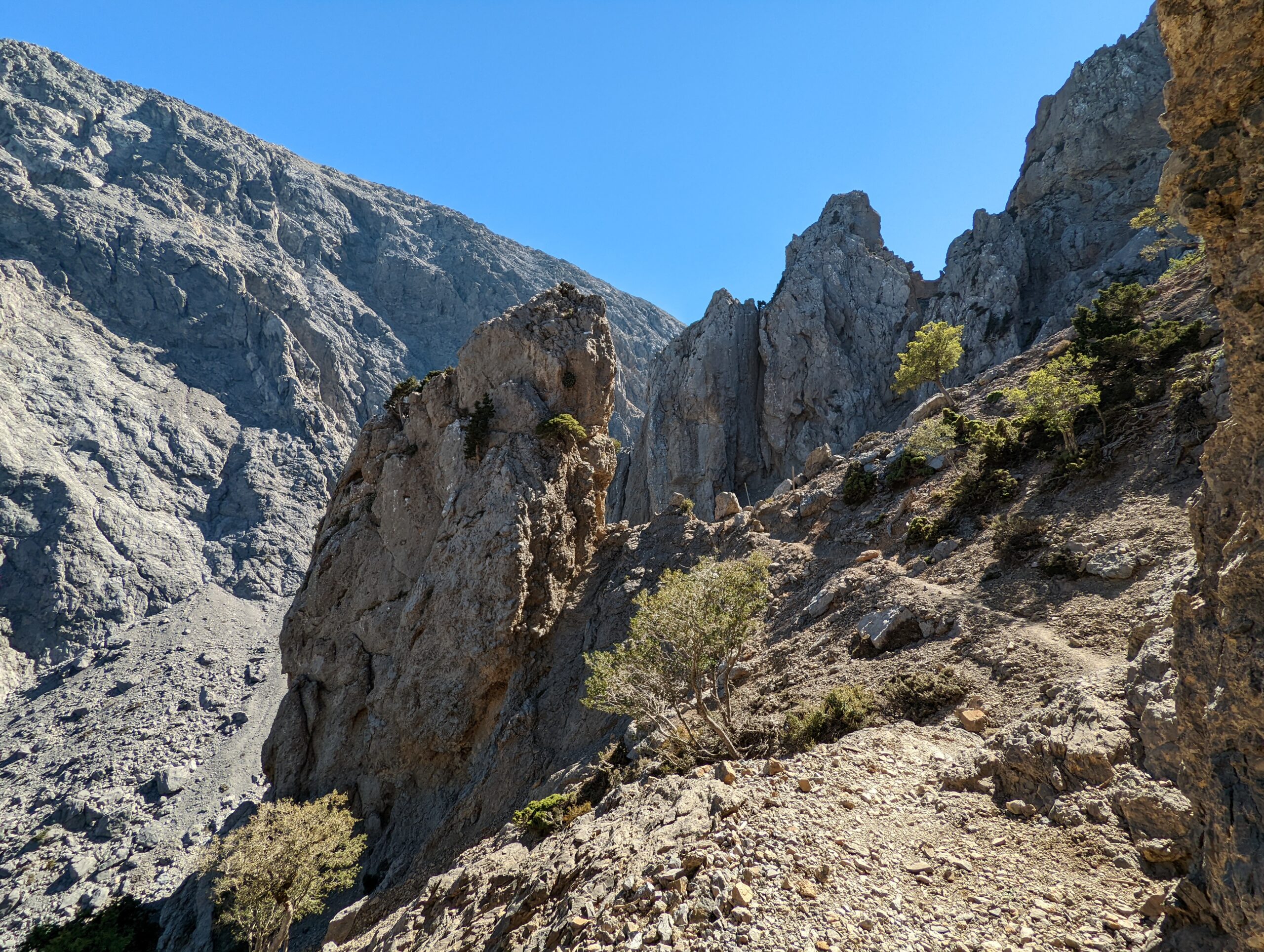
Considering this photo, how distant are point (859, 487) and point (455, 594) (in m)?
23.5

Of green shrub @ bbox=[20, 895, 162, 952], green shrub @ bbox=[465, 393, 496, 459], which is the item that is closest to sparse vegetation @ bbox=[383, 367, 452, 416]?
green shrub @ bbox=[465, 393, 496, 459]

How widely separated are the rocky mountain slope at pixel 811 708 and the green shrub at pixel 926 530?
25cm

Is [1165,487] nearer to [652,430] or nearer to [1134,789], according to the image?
[1134,789]

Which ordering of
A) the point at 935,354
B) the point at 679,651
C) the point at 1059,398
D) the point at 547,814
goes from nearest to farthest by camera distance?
the point at 679,651
the point at 547,814
the point at 1059,398
the point at 935,354

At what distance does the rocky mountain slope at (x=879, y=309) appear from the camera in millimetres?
69812

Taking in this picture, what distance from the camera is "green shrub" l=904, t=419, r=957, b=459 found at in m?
31.4

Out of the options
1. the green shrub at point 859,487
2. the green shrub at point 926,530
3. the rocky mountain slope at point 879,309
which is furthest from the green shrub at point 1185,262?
the rocky mountain slope at point 879,309

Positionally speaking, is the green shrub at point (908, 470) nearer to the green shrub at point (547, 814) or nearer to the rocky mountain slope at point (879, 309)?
the green shrub at point (547, 814)

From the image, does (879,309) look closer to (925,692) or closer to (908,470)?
(908,470)

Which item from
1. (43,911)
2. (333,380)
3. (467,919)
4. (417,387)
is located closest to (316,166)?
(333,380)

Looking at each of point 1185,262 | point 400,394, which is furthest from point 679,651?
point 1185,262

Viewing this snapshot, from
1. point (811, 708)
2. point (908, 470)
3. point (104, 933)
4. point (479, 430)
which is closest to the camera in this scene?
point (811, 708)

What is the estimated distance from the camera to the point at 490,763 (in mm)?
28109

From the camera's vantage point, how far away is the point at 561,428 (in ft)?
119
